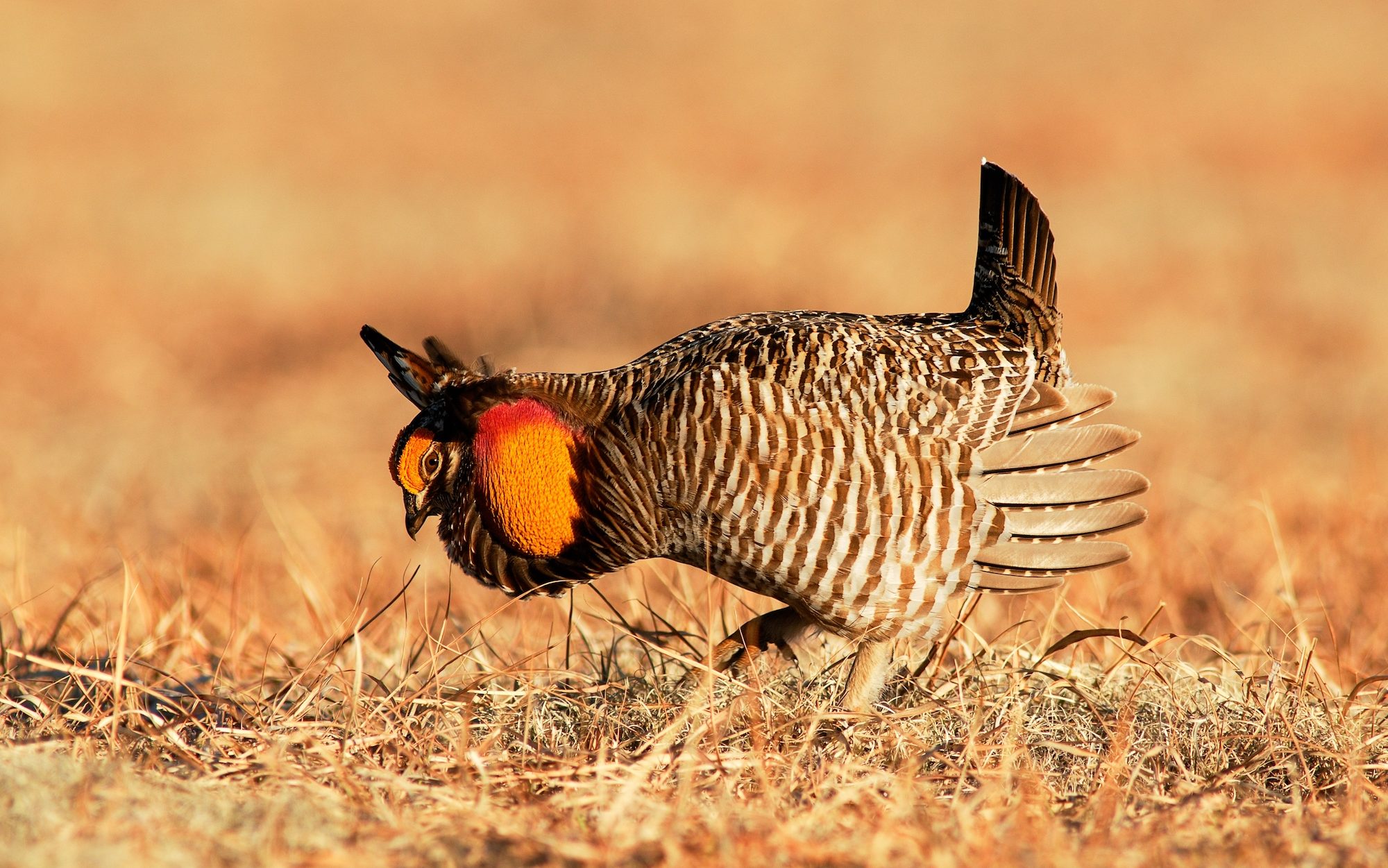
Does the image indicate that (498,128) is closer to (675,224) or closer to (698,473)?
(675,224)

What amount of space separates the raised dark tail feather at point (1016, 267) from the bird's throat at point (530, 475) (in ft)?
3.67

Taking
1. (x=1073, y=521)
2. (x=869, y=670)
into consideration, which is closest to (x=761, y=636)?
(x=869, y=670)

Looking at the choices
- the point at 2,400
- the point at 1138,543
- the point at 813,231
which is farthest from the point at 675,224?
the point at 1138,543

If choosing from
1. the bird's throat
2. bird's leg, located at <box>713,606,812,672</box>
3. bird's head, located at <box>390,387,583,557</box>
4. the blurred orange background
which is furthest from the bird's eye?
bird's leg, located at <box>713,606,812,672</box>

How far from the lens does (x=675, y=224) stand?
32.6ft

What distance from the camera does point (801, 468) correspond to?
9.25ft

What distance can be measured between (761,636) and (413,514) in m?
0.90

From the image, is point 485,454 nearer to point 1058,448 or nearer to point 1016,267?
point 1058,448

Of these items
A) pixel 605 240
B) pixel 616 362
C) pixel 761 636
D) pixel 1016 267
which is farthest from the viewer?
pixel 605 240

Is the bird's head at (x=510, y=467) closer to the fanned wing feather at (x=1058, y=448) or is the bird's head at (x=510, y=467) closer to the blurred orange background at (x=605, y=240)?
the blurred orange background at (x=605, y=240)

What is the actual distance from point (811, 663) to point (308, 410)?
4.67 metres

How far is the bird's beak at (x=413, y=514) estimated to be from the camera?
3365 mm

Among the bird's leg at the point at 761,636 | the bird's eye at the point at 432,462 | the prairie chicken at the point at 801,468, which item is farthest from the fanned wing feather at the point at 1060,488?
the bird's eye at the point at 432,462

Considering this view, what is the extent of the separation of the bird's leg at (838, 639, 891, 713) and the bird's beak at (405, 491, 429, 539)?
43.5 inches
